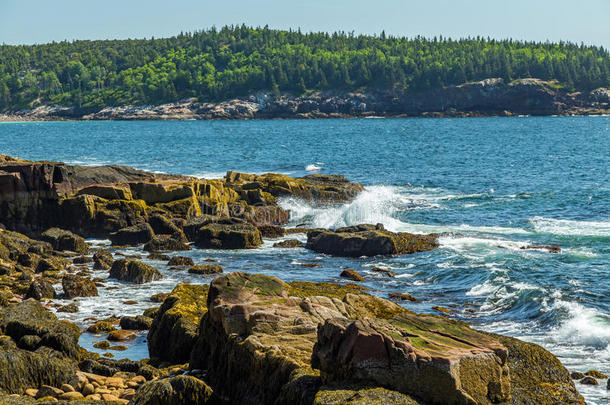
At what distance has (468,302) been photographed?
2278 centimetres

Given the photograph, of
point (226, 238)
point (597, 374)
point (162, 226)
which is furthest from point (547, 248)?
point (162, 226)

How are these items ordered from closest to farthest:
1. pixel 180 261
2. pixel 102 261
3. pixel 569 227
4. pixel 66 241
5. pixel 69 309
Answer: pixel 69 309 < pixel 102 261 < pixel 180 261 < pixel 66 241 < pixel 569 227

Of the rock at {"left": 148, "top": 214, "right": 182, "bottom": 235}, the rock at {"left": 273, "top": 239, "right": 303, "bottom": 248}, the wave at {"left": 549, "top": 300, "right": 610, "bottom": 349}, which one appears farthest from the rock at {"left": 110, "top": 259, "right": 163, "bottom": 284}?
the wave at {"left": 549, "top": 300, "right": 610, "bottom": 349}

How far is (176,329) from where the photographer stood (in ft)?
51.4

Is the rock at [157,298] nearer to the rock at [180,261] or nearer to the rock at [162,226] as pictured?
the rock at [180,261]

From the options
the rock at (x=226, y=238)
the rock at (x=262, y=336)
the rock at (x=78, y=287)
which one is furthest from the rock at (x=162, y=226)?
the rock at (x=262, y=336)

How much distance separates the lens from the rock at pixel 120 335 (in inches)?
695

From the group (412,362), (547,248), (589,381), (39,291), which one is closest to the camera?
(412,362)

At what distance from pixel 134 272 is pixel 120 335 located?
7012 mm

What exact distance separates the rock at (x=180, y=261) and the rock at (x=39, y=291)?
622cm

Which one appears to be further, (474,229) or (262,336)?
(474,229)

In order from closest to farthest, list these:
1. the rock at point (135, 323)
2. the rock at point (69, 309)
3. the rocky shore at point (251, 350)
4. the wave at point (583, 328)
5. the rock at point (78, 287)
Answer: the rocky shore at point (251, 350) → the wave at point (583, 328) → the rock at point (135, 323) → the rock at point (69, 309) → the rock at point (78, 287)

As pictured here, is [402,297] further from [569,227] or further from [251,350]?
[569,227]

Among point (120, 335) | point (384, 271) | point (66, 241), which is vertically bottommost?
point (384, 271)
